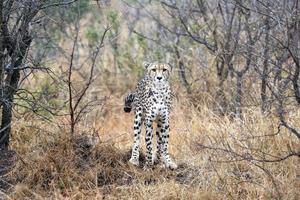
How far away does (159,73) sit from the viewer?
5.82 m

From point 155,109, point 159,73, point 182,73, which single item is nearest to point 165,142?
point 155,109

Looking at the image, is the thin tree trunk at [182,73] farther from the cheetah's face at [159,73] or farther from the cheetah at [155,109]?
the cheetah's face at [159,73]

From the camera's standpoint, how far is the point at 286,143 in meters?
6.14

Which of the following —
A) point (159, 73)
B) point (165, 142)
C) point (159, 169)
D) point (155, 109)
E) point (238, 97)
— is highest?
point (159, 73)

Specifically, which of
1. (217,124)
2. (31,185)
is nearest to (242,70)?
(217,124)

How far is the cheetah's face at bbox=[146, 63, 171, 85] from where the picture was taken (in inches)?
229

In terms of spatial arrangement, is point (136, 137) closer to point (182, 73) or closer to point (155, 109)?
point (155, 109)

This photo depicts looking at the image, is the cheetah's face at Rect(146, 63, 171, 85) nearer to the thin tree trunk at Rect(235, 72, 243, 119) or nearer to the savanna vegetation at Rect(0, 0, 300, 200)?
the savanna vegetation at Rect(0, 0, 300, 200)

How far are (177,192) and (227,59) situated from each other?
274 cm

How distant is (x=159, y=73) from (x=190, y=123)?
174cm

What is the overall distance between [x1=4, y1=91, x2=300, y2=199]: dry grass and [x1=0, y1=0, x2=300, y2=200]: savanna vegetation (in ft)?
0.03

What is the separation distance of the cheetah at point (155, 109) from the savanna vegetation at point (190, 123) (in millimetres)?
151

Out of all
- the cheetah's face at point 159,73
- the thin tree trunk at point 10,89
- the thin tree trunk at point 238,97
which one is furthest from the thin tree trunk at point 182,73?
the thin tree trunk at point 10,89

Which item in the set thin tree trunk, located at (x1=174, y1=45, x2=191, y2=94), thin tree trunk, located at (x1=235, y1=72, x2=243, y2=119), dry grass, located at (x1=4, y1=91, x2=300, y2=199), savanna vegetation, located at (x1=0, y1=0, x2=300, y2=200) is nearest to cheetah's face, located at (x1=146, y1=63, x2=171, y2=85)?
savanna vegetation, located at (x1=0, y1=0, x2=300, y2=200)
